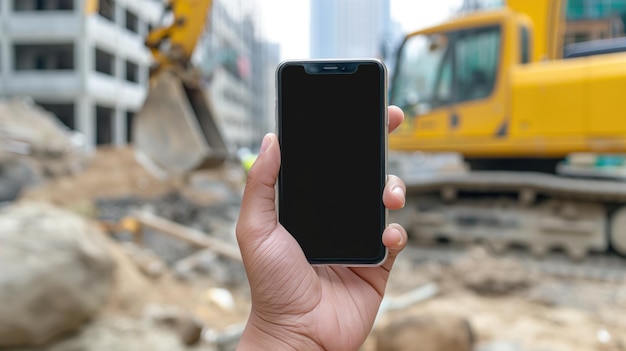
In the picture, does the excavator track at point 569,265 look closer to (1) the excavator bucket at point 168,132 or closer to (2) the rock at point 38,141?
(1) the excavator bucket at point 168,132

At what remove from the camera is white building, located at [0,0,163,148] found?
70.8ft

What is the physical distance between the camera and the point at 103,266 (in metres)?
3.74

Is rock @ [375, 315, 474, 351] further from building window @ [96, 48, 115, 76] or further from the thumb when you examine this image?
building window @ [96, 48, 115, 76]

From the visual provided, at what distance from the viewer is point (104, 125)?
2598cm

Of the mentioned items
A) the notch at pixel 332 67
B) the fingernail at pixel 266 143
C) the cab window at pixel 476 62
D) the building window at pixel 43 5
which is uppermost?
the building window at pixel 43 5

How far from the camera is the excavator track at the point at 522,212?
6.37 m

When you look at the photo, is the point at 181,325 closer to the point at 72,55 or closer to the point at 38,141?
the point at 38,141

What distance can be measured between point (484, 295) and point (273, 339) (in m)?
4.86

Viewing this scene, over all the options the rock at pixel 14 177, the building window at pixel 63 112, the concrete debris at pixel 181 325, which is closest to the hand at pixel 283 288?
the concrete debris at pixel 181 325

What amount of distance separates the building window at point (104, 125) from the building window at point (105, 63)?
5.26ft

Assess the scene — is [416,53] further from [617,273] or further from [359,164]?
[359,164]

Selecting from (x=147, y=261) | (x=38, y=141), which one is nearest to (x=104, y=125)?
(x=38, y=141)

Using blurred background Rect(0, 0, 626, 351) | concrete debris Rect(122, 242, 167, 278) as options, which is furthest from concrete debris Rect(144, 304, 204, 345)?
concrete debris Rect(122, 242, 167, 278)

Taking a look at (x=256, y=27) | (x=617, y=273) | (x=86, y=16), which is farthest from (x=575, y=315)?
(x=256, y=27)
